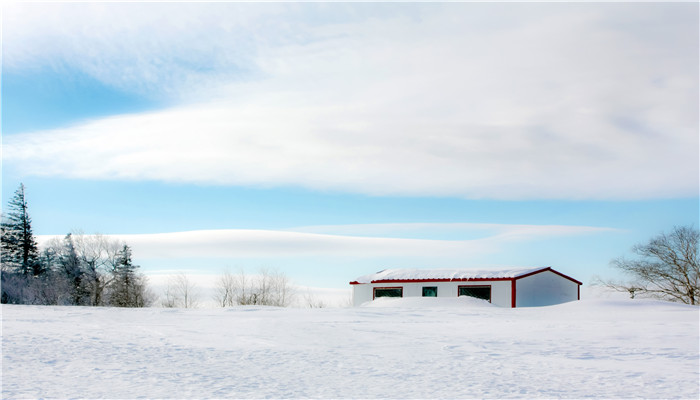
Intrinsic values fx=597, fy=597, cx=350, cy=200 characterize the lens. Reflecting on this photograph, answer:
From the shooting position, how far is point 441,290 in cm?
3616

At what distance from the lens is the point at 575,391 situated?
26.2ft

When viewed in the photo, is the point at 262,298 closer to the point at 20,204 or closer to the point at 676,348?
the point at 20,204

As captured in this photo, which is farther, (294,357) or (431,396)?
(294,357)

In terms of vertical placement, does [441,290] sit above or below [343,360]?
below

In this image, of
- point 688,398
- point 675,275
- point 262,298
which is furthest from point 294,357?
point 675,275

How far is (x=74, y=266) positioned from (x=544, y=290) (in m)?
38.5

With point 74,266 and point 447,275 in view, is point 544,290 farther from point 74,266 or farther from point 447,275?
point 74,266

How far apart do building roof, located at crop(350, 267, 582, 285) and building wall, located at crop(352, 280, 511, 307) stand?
25cm

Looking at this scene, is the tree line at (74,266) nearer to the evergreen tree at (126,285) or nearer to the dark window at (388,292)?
the evergreen tree at (126,285)

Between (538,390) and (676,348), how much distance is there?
5.59 metres

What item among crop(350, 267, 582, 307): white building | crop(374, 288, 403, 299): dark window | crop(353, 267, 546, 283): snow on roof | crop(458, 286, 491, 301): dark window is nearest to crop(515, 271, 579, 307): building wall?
crop(350, 267, 582, 307): white building

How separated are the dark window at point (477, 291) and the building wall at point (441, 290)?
0.62 feet

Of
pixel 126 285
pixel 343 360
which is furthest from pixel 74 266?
pixel 343 360

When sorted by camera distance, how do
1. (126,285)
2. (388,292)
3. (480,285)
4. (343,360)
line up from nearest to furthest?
1. (343,360)
2. (480,285)
3. (388,292)
4. (126,285)
